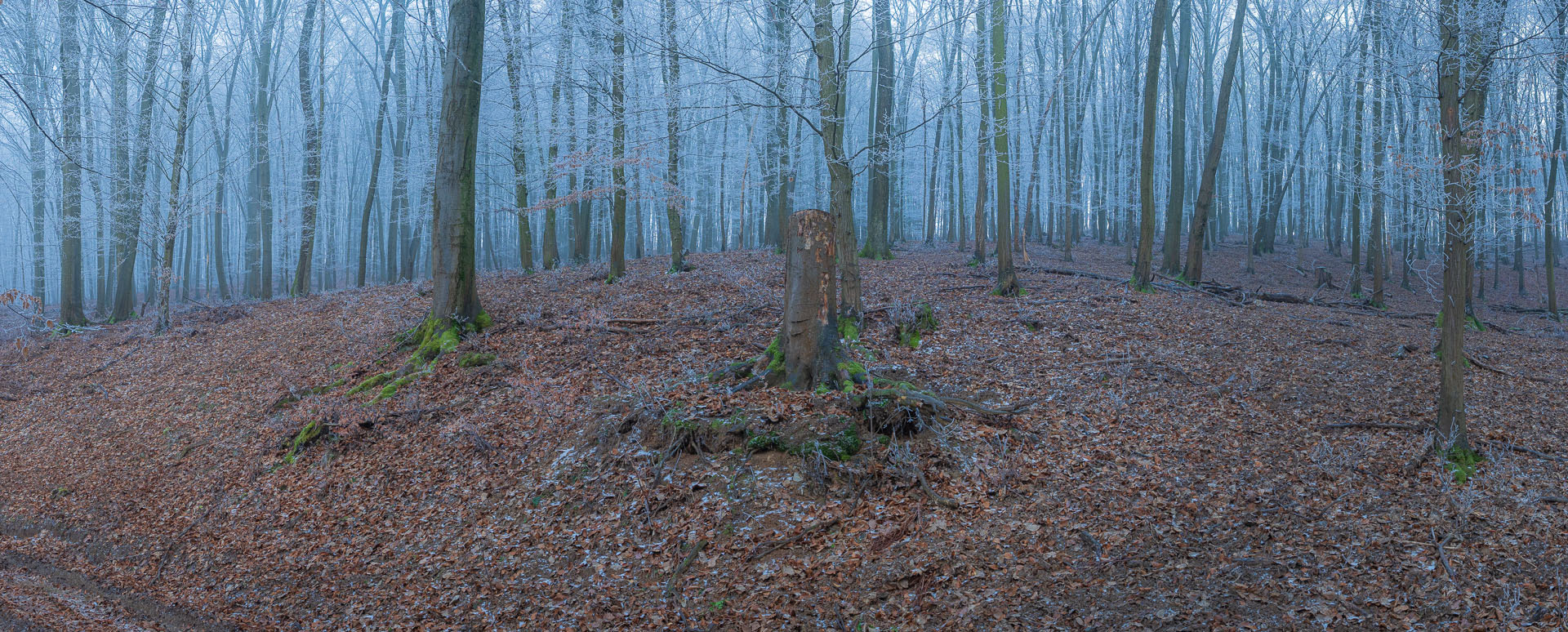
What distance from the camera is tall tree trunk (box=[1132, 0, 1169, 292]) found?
40.3 ft

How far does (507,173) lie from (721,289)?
71.9 ft

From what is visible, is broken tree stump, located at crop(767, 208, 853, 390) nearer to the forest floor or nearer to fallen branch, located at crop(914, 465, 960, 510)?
the forest floor

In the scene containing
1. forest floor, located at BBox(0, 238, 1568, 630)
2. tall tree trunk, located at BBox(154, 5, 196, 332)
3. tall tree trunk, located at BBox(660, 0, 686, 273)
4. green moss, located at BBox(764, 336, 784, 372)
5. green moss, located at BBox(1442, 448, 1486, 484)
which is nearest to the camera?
forest floor, located at BBox(0, 238, 1568, 630)

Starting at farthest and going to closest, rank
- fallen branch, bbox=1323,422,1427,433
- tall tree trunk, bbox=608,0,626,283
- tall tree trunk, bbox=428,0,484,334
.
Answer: tall tree trunk, bbox=608,0,626,283 → tall tree trunk, bbox=428,0,484,334 → fallen branch, bbox=1323,422,1427,433

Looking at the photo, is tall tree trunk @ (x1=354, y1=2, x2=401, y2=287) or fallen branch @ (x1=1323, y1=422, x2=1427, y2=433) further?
tall tree trunk @ (x1=354, y1=2, x2=401, y2=287)

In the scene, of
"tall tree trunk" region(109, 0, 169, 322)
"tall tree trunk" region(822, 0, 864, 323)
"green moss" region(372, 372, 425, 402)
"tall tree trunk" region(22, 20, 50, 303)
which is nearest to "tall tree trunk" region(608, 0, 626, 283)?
"tall tree trunk" region(822, 0, 864, 323)

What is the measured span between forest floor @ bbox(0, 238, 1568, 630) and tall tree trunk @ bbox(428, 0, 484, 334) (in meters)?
0.63

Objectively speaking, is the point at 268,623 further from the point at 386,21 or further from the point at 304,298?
the point at 386,21

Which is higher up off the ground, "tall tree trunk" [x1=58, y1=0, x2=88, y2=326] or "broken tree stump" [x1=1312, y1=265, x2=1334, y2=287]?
"tall tree trunk" [x1=58, y1=0, x2=88, y2=326]

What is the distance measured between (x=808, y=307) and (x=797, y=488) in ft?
5.44

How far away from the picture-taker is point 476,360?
342 inches

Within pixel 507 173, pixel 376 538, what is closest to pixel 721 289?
pixel 376 538

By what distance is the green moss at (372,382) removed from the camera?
8.56 meters

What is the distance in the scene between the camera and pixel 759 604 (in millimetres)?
4355
